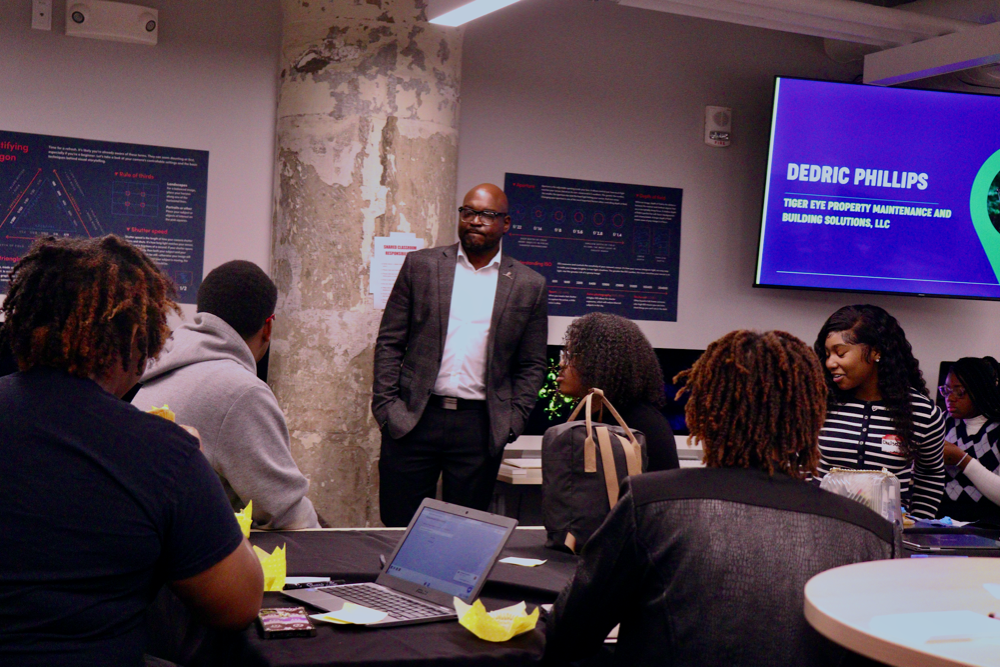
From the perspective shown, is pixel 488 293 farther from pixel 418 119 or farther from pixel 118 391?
pixel 118 391

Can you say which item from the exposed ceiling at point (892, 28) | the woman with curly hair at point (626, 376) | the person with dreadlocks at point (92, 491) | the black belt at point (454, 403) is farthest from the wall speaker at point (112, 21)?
the person with dreadlocks at point (92, 491)

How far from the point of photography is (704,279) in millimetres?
5172

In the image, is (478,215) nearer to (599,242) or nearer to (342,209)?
(342,209)

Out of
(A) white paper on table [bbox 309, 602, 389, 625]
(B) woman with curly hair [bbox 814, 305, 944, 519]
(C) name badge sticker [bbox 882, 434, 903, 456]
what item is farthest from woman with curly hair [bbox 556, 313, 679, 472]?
(A) white paper on table [bbox 309, 602, 389, 625]

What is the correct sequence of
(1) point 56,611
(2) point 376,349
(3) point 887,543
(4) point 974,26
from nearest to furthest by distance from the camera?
(1) point 56,611, (3) point 887,543, (2) point 376,349, (4) point 974,26

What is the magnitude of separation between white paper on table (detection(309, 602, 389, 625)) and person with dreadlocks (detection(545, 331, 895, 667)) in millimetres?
295

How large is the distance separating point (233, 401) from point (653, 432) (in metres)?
1.08

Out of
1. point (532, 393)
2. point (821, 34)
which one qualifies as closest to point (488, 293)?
point (532, 393)

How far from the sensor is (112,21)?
4.09 meters

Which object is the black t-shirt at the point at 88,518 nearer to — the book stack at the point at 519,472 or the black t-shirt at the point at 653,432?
the black t-shirt at the point at 653,432

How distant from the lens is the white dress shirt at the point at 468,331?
3823 millimetres

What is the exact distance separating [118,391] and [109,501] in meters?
0.24

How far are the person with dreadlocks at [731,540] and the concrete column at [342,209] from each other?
261 cm

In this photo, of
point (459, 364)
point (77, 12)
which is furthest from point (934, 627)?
point (77, 12)
